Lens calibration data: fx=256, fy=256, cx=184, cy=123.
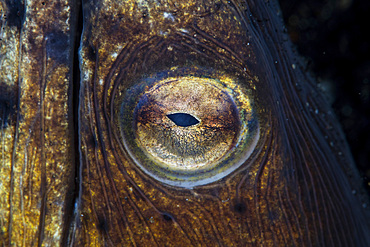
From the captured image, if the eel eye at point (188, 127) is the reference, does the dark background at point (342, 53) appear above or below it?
Result: above

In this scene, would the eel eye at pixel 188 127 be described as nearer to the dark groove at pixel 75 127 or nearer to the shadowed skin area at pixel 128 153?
the shadowed skin area at pixel 128 153

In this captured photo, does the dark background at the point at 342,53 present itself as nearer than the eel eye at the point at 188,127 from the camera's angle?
No

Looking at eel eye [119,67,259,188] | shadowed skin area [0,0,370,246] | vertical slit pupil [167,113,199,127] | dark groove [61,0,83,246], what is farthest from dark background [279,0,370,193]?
dark groove [61,0,83,246]

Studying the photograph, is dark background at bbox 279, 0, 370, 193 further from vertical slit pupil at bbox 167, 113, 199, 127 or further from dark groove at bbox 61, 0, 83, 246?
dark groove at bbox 61, 0, 83, 246

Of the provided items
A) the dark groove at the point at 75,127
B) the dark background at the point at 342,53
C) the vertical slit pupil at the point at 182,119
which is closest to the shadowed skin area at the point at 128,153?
the dark groove at the point at 75,127

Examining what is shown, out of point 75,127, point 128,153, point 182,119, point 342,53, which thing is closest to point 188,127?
point 182,119

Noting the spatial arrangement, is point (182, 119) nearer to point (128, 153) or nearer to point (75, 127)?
point (128, 153)
